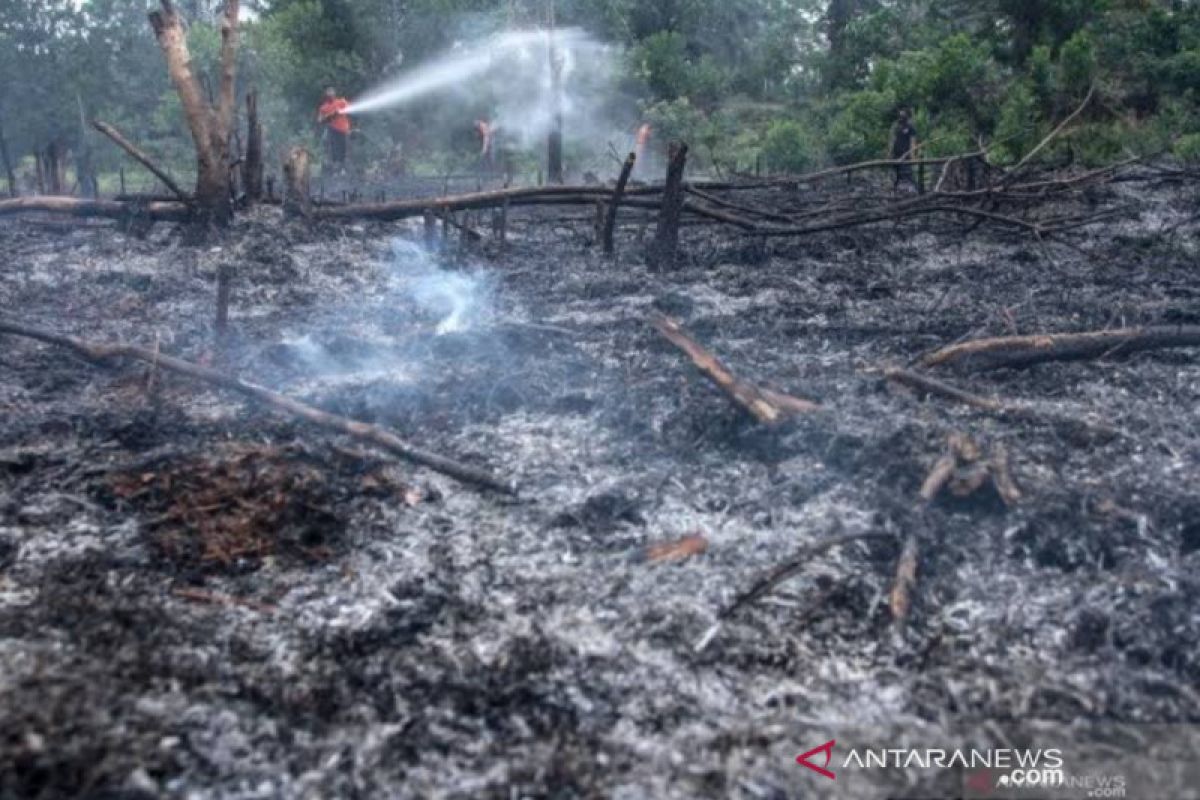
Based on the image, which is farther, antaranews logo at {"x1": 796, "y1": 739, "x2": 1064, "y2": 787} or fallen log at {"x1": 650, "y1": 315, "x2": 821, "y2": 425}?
fallen log at {"x1": 650, "y1": 315, "x2": 821, "y2": 425}

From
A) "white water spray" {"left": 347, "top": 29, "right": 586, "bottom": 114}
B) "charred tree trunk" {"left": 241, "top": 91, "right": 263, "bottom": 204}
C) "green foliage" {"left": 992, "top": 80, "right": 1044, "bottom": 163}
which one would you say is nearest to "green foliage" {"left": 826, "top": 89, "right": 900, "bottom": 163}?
"green foliage" {"left": 992, "top": 80, "right": 1044, "bottom": 163}

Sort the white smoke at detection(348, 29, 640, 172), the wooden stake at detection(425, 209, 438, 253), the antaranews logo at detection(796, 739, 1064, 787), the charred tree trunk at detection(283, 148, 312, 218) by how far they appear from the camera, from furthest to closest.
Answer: the white smoke at detection(348, 29, 640, 172), the charred tree trunk at detection(283, 148, 312, 218), the wooden stake at detection(425, 209, 438, 253), the antaranews logo at detection(796, 739, 1064, 787)

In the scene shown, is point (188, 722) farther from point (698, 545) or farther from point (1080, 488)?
point (1080, 488)

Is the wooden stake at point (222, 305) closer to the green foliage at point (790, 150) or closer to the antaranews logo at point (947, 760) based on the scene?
the antaranews logo at point (947, 760)

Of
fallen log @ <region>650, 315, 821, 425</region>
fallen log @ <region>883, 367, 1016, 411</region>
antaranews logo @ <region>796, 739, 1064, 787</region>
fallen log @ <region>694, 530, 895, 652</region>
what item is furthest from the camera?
fallen log @ <region>883, 367, 1016, 411</region>

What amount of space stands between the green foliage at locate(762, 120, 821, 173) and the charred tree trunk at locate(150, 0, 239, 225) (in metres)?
11.3

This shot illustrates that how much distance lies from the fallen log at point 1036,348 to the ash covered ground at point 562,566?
0.12m

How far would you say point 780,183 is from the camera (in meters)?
9.50

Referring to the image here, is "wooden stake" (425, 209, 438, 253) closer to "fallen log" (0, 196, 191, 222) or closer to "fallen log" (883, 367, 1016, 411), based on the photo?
"fallen log" (0, 196, 191, 222)

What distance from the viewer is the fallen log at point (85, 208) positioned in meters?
9.52

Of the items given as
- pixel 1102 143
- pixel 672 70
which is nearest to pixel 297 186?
pixel 1102 143

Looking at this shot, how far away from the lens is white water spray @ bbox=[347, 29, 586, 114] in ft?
77.3

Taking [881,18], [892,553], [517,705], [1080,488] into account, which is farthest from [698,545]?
[881,18]

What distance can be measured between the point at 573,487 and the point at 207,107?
7.06 meters
